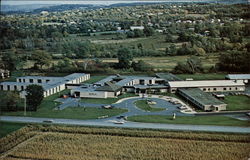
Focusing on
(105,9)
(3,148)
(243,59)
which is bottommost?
(3,148)

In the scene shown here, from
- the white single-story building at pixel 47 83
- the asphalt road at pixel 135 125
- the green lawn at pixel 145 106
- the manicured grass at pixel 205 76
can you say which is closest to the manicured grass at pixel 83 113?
the asphalt road at pixel 135 125

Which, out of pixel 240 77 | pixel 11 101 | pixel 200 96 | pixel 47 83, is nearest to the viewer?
pixel 11 101

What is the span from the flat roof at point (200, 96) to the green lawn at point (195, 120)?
76 cm

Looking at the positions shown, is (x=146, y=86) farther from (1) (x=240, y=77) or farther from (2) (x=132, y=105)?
(1) (x=240, y=77)

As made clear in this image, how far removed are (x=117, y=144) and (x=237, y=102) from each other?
12.5 feet

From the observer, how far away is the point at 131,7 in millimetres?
14516

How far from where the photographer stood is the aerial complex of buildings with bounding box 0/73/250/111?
9.42m

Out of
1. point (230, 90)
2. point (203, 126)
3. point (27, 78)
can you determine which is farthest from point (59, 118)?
point (230, 90)

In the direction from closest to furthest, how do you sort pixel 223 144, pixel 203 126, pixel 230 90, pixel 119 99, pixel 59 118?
pixel 223 144, pixel 203 126, pixel 59 118, pixel 119 99, pixel 230 90

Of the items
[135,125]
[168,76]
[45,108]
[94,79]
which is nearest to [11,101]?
[45,108]

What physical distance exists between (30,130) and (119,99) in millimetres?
2825

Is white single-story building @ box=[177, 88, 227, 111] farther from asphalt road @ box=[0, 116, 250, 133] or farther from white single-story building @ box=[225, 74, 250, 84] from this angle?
→ white single-story building @ box=[225, 74, 250, 84]

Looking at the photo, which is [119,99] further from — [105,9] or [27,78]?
[105,9]

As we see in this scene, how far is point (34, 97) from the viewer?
27.3 ft
